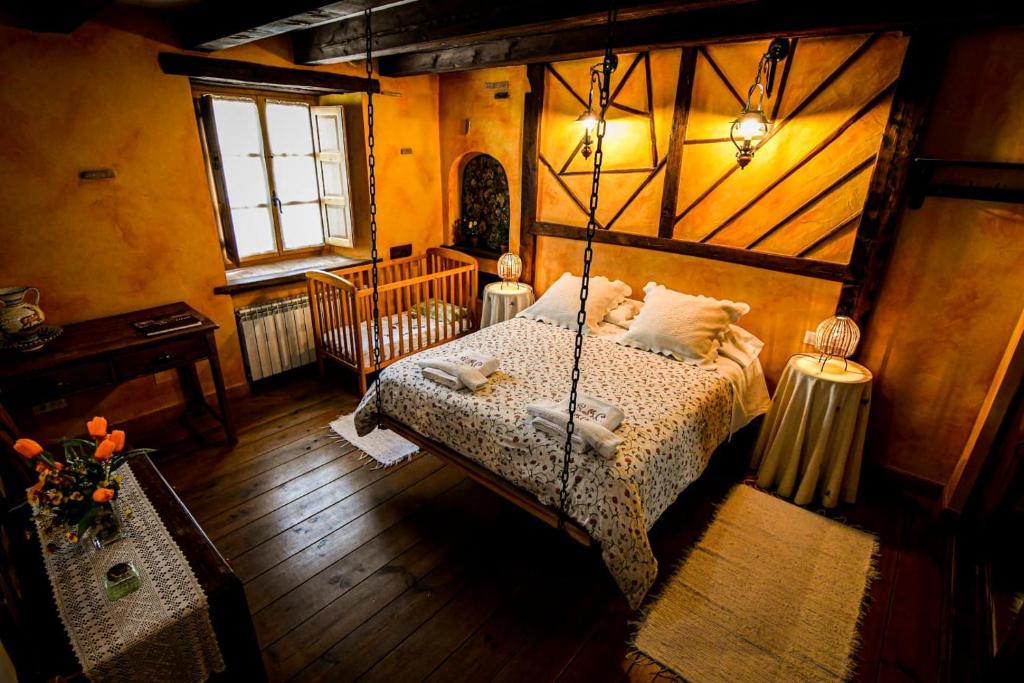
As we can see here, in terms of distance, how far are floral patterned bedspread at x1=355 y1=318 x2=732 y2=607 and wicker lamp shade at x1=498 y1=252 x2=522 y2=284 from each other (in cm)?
101

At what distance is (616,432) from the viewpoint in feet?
7.38

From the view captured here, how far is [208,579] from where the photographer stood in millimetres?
1418

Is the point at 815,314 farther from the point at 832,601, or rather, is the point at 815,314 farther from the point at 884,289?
the point at 832,601

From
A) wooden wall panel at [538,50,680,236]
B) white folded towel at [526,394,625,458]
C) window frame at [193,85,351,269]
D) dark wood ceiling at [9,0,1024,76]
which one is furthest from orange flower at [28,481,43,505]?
wooden wall panel at [538,50,680,236]

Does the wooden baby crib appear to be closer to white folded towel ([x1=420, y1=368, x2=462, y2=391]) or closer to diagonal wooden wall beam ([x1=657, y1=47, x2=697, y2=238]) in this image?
white folded towel ([x1=420, y1=368, x2=462, y2=391])

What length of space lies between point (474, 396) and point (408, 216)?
259cm

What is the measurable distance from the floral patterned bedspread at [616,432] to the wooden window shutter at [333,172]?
72.2 inches

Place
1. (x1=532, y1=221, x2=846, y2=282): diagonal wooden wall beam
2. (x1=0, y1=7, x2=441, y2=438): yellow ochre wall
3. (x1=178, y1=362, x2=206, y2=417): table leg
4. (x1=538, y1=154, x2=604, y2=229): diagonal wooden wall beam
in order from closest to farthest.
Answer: (x1=0, y1=7, x2=441, y2=438): yellow ochre wall < (x1=532, y1=221, x2=846, y2=282): diagonal wooden wall beam < (x1=178, y1=362, x2=206, y2=417): table leg < (x1=538, y1=154, x2=604, y2=229): diagonal wooden wall beam

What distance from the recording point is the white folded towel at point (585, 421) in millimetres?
2059

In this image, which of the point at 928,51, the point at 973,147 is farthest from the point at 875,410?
the point at 928,51

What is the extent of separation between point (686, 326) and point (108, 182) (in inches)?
140

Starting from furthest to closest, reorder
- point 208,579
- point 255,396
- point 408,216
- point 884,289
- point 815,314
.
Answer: point 408,216, point 255,396, point 815,314, point 884,289, point 208,579

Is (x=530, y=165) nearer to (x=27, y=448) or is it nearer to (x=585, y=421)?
(x=585, y=421)

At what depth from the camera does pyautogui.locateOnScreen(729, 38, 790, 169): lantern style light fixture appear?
2.51 m
